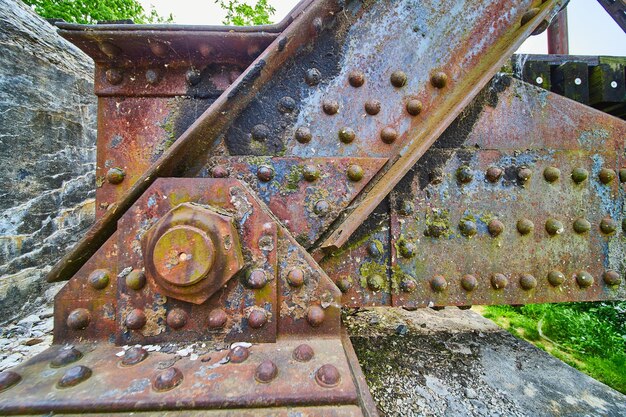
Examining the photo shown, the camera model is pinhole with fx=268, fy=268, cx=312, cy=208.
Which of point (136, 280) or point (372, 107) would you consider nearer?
point (136, 280)

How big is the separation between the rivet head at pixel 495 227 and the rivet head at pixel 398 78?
0.79 meters

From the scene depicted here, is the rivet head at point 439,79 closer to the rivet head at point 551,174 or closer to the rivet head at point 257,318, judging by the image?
the rivet head at point 551,174

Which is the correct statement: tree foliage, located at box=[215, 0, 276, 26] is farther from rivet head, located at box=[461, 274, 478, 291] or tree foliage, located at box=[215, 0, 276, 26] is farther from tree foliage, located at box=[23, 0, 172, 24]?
rivet head, located at box=[461, 274, 478, 291]

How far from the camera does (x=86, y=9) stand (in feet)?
40.2

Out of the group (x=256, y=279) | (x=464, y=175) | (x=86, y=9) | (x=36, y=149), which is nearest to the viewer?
(x=256, y=279)

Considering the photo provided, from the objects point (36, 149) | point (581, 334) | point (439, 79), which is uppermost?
point (36, 149)

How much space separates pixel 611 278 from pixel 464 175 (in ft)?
2.97

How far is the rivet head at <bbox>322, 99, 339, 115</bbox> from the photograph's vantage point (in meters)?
1.22

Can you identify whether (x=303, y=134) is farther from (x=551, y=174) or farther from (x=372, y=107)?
(x=551, y=174)

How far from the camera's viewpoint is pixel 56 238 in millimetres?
3678

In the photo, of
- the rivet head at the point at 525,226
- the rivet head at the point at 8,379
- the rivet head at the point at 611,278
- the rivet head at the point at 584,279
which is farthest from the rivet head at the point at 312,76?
the rivet head at the point at 611,278

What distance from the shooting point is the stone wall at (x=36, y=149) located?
9.78 ft

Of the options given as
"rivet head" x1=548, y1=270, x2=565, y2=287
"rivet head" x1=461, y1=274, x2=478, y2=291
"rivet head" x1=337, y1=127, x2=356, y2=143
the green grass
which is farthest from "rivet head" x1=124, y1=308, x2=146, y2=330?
the green grass

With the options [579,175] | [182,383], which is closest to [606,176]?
[579,175]
